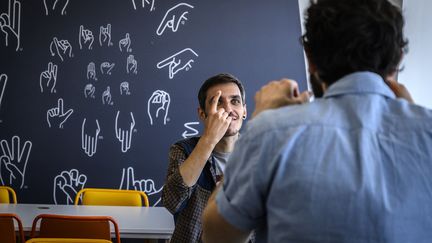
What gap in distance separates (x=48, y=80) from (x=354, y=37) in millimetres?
4226

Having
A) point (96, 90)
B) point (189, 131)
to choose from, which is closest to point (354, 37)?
point (189, 131)

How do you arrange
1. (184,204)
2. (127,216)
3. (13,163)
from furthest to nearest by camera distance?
(13,163) → (127,216) → (184,204)

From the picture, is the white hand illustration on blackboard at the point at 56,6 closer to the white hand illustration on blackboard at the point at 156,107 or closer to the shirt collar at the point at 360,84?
the white hand illustration on blackboard at the point at 156,107

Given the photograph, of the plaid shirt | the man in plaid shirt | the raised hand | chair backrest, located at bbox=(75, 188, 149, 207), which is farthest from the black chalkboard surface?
the raised hand

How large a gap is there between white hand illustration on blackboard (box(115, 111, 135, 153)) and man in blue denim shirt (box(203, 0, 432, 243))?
3934 millimetres

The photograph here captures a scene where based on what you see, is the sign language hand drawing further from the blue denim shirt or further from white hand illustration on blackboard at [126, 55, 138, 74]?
the blue denim shirt

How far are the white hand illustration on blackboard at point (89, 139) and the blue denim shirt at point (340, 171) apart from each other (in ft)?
13.2

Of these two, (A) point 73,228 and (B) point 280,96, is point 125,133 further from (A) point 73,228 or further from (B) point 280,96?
(B) point 280,96

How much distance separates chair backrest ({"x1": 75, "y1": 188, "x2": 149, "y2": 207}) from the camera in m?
4.12

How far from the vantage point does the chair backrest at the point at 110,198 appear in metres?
4.12

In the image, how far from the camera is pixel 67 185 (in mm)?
4859

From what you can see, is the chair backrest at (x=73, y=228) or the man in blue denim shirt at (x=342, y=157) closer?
the man in blue denim shirt at (x=342, y=157)

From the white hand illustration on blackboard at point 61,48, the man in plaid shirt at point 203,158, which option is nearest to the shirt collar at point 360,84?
the man in plaid shirt at point 203,158

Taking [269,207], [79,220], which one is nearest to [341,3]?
[269,207]
